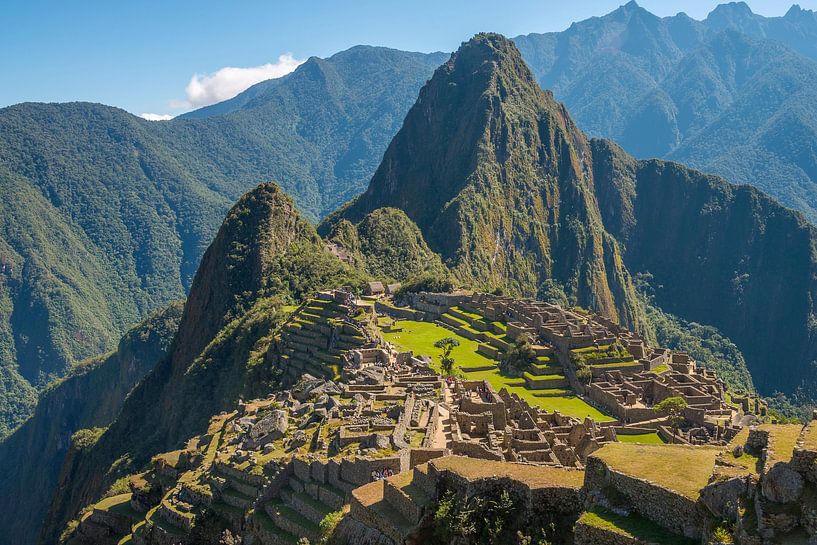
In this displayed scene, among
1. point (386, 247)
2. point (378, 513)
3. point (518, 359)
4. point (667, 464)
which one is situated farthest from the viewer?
point (386, 247)

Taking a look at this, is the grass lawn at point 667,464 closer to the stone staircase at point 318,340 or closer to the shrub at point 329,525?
the shrub at point 329,525

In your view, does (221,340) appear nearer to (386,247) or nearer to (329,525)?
(386,247)

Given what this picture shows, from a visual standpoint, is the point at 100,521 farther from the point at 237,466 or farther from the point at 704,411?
the point at 704,411

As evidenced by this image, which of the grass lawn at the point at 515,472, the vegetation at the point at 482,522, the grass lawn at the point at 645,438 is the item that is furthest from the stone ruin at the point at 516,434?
the grass lawn at the point at 645,438

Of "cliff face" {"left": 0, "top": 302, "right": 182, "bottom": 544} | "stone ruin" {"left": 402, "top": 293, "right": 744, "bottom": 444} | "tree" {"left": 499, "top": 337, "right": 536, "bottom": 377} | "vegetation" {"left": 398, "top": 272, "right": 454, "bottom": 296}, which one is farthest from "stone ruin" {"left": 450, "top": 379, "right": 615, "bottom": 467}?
"cliff face" {"left": 0, "top": 302, "right": 182, "bottom": 544}

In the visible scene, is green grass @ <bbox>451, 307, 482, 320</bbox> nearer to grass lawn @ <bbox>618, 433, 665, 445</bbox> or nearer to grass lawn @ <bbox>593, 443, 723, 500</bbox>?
grass lawn @ <bbox>618, 433, 665, 445</bbox>

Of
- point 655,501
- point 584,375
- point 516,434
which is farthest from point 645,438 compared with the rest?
point 655,501
